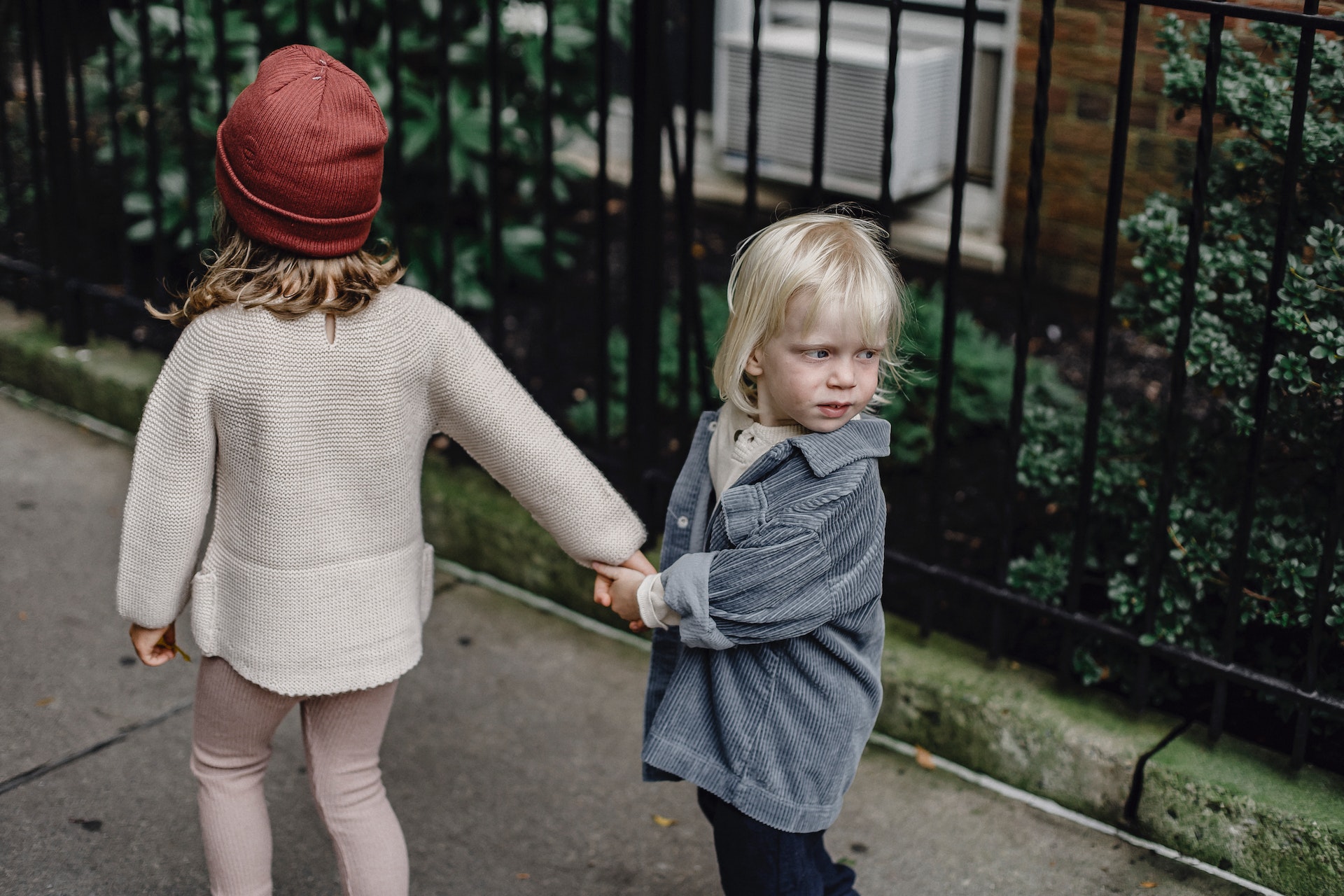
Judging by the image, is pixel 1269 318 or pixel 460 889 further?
pixel 460 889

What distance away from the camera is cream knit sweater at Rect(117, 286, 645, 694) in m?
2.11

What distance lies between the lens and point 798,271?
1.97 metres

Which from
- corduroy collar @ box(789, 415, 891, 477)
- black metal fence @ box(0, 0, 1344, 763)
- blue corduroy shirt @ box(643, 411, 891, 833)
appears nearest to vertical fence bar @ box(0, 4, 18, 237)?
black metal fence @ box(0, 0, 1344, 763)

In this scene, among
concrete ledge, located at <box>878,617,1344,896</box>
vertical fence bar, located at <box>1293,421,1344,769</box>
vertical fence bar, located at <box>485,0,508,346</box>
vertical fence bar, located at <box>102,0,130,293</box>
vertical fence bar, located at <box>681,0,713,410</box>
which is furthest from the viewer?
vertical fence bar, located at <box>102,0,130,293</box>

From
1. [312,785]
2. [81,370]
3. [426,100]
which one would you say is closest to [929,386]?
[426,100]

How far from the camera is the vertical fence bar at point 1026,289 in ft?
8.79

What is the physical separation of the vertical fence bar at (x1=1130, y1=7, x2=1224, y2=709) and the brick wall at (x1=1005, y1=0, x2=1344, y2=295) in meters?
2.02

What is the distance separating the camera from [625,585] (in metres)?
2.28

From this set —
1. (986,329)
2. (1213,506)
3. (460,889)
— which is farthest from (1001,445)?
(460,889)

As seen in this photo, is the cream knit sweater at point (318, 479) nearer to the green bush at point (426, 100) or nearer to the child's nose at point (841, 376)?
the child's nose at point (841, 376)

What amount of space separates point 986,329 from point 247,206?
10.7ft

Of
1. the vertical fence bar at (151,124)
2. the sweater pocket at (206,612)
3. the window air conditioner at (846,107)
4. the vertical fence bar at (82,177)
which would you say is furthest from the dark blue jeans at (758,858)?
the window air conditioner at (846,107)

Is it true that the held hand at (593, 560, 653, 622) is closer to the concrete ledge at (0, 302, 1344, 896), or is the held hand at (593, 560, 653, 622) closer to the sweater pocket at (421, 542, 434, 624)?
the sweater pocket at (421, 542, 434, 624)

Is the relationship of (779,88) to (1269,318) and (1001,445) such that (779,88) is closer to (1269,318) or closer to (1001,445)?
(1001,445)
